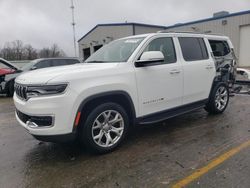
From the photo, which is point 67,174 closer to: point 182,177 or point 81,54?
point 182,177

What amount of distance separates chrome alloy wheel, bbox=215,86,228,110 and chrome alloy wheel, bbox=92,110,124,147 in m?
3.07

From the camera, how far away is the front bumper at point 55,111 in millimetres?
3186

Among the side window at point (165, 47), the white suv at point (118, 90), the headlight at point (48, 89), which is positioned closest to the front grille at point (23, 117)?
the white suv at point (118, 90)

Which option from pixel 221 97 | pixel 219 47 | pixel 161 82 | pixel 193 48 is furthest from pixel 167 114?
pixel 219 47

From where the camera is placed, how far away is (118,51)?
4535 millimetres

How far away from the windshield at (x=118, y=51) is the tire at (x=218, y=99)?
8.06ft

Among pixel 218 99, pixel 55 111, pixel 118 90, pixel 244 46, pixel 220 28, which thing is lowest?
pixel 218 99

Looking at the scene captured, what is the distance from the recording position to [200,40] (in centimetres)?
545

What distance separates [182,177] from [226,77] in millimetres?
4099

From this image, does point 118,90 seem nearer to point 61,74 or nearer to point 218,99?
point 61,74

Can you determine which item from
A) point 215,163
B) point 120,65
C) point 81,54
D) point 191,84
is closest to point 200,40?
point 191,84

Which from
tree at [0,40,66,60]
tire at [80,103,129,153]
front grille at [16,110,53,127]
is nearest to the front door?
tire at [80,103,129,153]

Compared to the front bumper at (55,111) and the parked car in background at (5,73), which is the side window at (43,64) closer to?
the parked car in background at (5,73)

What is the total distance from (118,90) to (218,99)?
3333 millimetres
